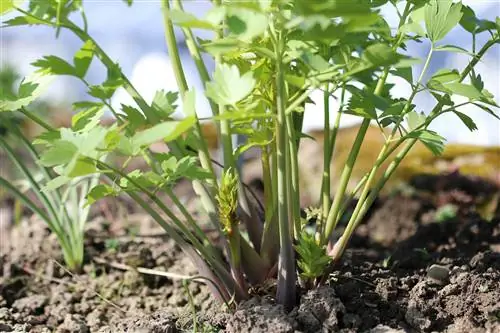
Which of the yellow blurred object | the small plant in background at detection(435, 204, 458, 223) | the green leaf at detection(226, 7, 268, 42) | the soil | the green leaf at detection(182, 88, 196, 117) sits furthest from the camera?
the yellow blurred object

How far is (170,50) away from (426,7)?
546 millimetres

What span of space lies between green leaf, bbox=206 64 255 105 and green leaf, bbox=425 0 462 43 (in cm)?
37

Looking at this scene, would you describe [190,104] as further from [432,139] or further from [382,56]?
[432,139]

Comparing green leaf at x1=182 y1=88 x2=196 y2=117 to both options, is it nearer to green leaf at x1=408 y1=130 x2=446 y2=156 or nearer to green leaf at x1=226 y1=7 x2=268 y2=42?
green leaf at x1=226 y1=7 x2=268 y2=42

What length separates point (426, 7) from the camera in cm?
126

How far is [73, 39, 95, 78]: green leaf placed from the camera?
4.50 feet

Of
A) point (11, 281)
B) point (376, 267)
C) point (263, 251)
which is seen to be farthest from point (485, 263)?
point (11, 281)

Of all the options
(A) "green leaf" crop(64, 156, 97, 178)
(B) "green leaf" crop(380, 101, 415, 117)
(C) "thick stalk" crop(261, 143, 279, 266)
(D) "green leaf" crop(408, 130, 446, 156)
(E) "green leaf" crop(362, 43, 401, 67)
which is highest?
(E) "green leaf" crop(362, 43, 401, 67)

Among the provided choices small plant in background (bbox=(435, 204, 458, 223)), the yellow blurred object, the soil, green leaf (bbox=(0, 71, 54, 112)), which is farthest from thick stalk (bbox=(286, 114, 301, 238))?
the yellow blurred object

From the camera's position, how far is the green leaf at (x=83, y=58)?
137cm

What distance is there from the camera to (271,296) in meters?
1.44

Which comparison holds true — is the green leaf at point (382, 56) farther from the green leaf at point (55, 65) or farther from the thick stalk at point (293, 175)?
the green leaf at point (55, 65)

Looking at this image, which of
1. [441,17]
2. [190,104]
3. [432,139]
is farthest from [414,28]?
[190,104]

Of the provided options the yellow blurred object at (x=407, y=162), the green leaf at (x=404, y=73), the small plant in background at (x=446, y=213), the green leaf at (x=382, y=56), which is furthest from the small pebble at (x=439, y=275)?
the yellow blurred object at (x=407, y=162)
